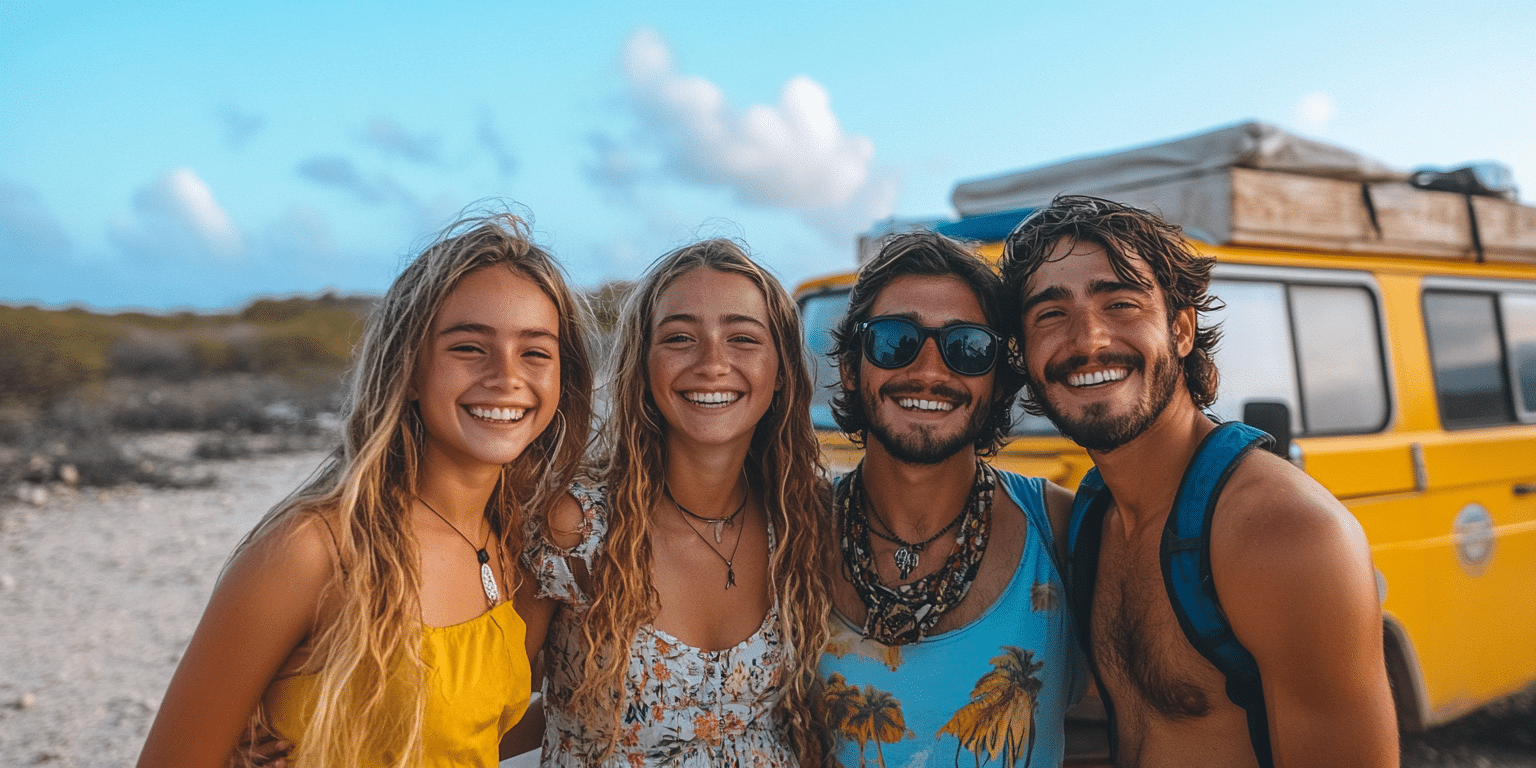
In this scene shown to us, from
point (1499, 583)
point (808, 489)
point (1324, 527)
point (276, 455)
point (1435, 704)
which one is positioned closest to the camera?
point (1324, 527)

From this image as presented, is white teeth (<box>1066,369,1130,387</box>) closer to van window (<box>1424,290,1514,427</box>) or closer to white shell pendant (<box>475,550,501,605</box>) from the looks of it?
white shell pendant (<box>475,550,501,605</box>)

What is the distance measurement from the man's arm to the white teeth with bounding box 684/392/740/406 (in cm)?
116

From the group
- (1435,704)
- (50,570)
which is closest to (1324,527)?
(1435,704)

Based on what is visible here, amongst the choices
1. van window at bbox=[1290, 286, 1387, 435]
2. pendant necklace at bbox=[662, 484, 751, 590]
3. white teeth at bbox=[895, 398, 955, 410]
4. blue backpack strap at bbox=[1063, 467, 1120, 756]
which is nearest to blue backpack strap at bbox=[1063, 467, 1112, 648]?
blue backpack strap at bbox=[1063, 467, 1120, 756]

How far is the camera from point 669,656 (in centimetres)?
203

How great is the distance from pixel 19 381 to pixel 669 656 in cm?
1940

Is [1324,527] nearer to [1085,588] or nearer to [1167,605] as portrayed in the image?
[1167,605]

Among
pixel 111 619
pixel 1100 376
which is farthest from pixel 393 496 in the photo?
pixel 111 619

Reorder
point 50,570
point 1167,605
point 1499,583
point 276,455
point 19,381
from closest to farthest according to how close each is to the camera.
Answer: point 1167,605, point 1499,583, point 50,570, point 276,455, point 19,381

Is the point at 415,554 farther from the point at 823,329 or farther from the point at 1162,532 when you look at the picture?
the point at 823,329

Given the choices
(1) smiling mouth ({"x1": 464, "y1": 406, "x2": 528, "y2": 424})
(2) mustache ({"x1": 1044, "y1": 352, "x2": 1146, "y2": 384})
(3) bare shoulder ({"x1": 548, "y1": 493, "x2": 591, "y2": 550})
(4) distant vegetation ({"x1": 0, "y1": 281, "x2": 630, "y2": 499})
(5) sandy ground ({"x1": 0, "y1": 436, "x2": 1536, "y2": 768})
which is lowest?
(5) sandy ground ({"x1": 0, "y1": 436, "x2": 1536, "y2": 768})

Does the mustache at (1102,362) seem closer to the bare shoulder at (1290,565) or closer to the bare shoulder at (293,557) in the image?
the bare shoulder at (1290,565)

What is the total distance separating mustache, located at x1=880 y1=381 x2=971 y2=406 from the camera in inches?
84.4

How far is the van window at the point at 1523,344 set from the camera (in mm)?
4055
